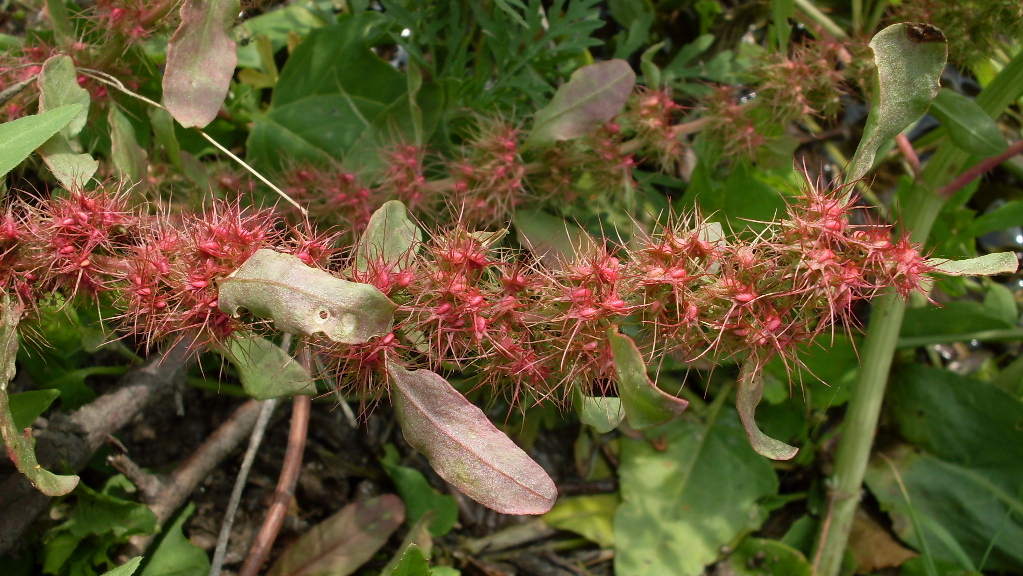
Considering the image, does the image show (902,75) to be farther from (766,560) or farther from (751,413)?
(766,560)

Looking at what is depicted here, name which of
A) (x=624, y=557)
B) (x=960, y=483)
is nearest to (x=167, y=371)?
(x=624, y=557)

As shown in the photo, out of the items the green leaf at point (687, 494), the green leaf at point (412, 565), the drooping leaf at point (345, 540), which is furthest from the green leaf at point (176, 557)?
the green leaf at point (687, 494)

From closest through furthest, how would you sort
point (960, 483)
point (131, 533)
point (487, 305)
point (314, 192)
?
point (487, 305) < point (131, 533) < point (314, 192) < point (960, 483)

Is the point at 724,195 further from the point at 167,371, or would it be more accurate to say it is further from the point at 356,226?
the point at 167,371

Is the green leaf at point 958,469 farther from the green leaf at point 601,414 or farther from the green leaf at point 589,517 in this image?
the green leaf at point 601,414

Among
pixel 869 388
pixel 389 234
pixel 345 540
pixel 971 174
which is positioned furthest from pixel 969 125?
pixel 345 540

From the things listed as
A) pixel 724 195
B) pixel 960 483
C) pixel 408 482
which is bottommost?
pixel 960 483

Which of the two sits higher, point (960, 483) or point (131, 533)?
point (131, 533)
